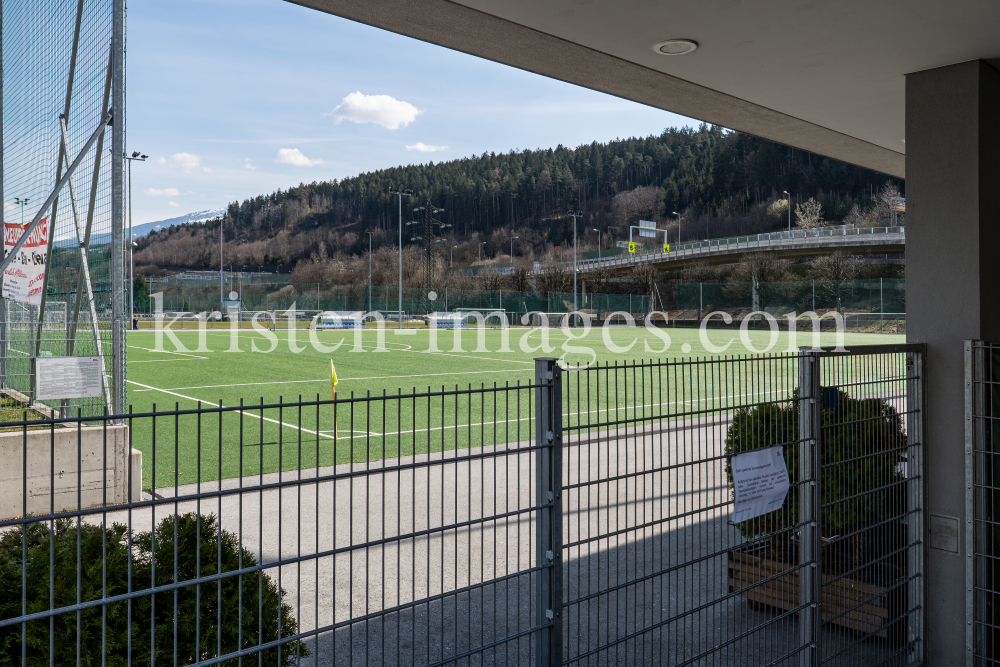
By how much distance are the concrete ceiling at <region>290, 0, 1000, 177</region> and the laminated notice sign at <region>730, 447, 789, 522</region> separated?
95.0 inches

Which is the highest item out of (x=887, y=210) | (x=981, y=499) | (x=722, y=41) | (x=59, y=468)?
(x=887, y=210)

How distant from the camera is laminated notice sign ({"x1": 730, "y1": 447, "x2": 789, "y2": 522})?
11.8 ft

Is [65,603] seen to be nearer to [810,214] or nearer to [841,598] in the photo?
[841,598]

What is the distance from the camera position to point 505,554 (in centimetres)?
504

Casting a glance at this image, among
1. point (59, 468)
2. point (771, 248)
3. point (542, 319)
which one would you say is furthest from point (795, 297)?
point (59, 468)

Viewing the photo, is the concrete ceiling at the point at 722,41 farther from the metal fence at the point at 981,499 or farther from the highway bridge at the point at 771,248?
the highway bridge at the point at 771,248

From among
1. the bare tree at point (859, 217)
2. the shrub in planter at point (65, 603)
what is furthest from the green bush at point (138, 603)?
the bare tree at point (859, 217)

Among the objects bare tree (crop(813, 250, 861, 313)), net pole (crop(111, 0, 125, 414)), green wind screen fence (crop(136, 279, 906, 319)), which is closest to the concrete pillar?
net pole (crop(111, 0, 125, 414))

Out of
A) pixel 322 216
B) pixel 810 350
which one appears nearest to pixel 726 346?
pixel 810 350

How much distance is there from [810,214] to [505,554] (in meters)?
105

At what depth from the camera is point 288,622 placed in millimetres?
3148

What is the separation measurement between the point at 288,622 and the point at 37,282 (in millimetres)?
8572

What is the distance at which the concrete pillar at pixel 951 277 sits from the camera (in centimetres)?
474

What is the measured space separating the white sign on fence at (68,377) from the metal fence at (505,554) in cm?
40
